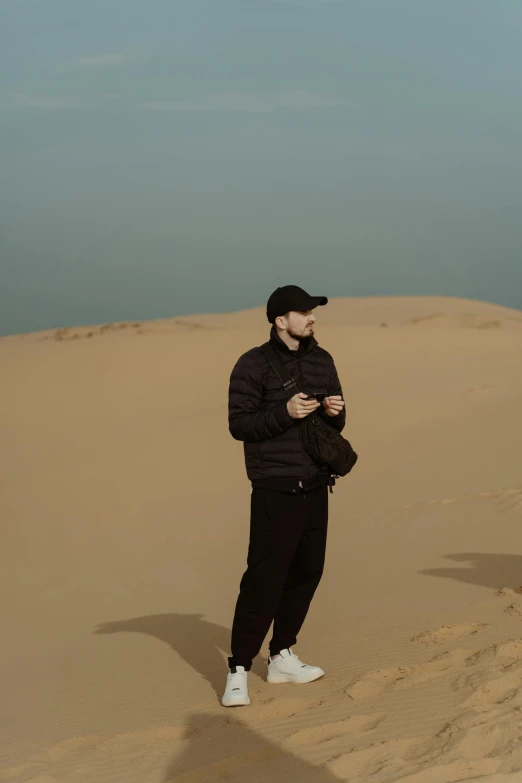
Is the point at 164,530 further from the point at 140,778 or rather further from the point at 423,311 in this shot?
the point at 423,311

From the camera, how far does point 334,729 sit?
495cm

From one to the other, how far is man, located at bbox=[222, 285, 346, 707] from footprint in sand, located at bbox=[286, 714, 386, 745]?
2.27ft

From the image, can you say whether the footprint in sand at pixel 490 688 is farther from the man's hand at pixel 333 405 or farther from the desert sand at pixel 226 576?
the man's hand at pixel 333 405

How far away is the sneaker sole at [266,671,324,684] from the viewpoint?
597 cm

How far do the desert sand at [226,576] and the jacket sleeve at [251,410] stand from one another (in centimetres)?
142

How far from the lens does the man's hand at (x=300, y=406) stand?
17.2 feet

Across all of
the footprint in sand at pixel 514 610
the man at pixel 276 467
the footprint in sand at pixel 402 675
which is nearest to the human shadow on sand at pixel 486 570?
the footprint in sand at pixel 514 610

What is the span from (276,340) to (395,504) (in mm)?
8307

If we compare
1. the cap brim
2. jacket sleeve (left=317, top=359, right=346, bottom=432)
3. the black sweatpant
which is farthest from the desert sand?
the cap brim

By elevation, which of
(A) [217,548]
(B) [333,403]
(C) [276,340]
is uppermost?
(C) [276,340]

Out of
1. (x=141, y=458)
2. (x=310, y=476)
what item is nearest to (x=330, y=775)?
(x=310, y=476)

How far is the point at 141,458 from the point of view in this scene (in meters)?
17.2

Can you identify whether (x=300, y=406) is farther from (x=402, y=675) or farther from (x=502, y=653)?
(x=502, y=653)

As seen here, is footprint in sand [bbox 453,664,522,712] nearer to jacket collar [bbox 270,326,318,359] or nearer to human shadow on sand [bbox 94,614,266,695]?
human shadow on sand [bbox 94,614,266,695]
